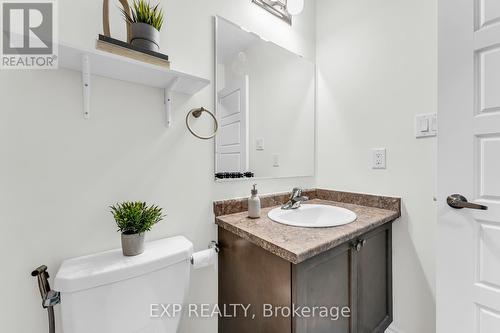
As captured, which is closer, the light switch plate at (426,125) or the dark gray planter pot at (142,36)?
the dark gray planter pot at (142,36)

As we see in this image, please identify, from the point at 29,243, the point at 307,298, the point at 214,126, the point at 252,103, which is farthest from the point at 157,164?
the point at 307,298

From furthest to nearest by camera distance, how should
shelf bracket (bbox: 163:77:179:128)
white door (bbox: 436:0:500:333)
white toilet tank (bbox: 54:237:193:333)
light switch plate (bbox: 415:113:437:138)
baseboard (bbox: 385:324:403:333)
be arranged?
baseboard (bbox: 385:324:403:333) → light switch plate (bbox: 415:113:437:138) → shelf bracket (bbox: 163:77:179:128) → white door (bbox: 436:0:500:333) → white toilet tank (bbox: 54:237:193:333)

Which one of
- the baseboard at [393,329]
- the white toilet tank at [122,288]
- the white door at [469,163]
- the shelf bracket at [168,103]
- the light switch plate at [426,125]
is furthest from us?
the baseboard at [393,329]

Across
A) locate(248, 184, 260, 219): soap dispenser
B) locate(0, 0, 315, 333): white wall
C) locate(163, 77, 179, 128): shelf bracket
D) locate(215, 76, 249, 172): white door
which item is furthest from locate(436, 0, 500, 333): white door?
locate(163, 77, 179, 128): shelf bracket

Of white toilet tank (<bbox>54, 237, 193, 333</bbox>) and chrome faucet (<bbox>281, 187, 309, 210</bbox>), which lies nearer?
white toilet tank (<bbox>54, 237, 193, 333</bbox>)

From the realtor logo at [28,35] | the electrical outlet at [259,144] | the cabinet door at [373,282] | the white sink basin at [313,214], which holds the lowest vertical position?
the cabinet door at [373,282]

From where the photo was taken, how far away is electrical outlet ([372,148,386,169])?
1350mm

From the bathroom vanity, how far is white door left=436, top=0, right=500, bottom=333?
30cm

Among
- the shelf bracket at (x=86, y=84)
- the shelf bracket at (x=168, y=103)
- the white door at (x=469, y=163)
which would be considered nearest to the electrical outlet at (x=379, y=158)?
the white door at (x=469, y=163)

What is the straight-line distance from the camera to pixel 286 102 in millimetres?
1562

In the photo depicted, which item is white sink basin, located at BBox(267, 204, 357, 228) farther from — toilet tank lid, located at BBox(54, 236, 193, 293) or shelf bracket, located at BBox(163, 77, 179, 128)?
shelf bracket, located at BBox(163, 77, 179, 128)

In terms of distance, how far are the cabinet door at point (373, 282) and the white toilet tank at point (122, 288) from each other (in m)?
0.77

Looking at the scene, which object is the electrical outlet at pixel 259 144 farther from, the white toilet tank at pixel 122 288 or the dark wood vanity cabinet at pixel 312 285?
the white toilet tank at pixel 122 288

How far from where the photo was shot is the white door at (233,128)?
1201 millimetres
